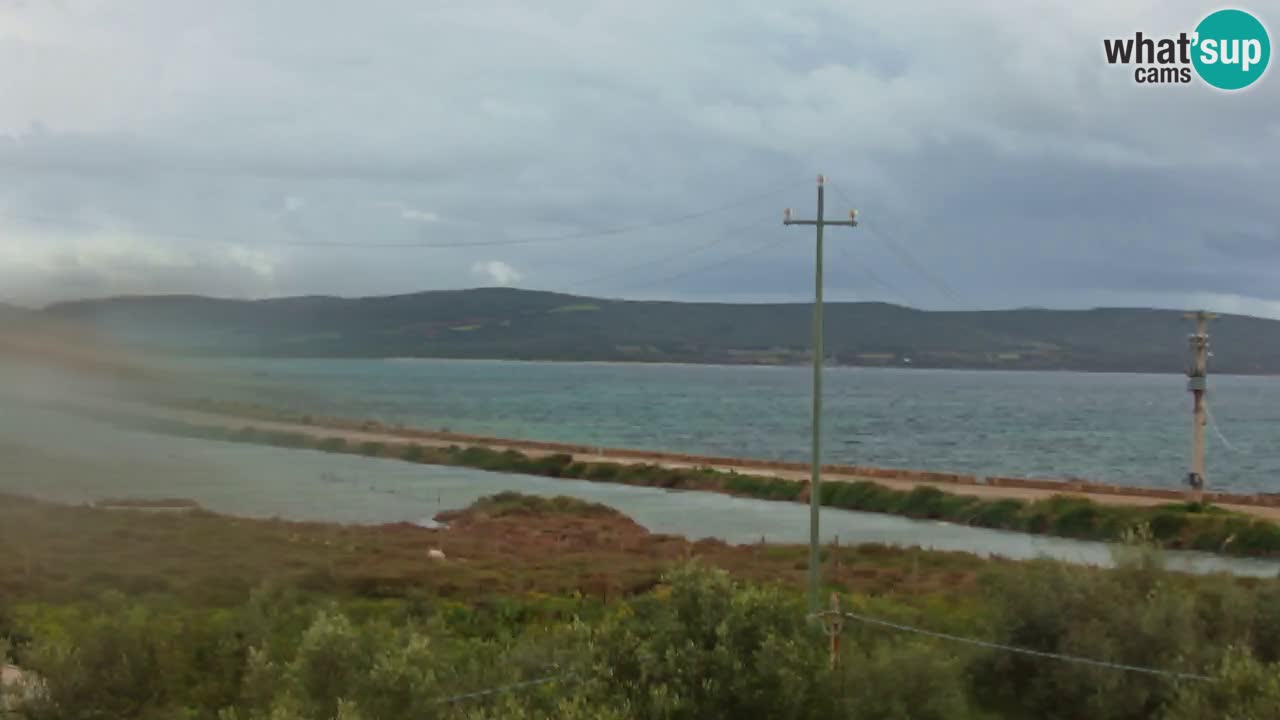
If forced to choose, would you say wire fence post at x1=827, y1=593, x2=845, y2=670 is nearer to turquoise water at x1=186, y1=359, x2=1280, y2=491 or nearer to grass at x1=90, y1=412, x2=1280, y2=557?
turquoise water at x1=186, y1=359, x2=1280, y2=491

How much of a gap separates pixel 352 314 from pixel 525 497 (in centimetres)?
1982

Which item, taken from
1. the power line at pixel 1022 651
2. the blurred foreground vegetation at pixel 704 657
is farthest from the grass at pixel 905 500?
the power line at pixel 1022 651

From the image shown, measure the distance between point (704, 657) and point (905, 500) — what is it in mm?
52362

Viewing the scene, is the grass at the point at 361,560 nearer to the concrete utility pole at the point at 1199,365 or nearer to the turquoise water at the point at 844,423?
the turquoise water at the point at 844,423

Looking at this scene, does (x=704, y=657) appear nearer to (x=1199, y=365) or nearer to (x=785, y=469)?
(x=1199, y=365)

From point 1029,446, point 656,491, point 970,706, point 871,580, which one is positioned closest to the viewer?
point 970,706

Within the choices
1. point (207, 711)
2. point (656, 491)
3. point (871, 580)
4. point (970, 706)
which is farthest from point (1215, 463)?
point (207, 711)

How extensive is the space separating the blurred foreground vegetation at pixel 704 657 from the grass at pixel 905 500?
16802mm

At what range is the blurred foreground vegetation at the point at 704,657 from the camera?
12602 mm

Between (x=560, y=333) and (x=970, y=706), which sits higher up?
(x=560, y=333)

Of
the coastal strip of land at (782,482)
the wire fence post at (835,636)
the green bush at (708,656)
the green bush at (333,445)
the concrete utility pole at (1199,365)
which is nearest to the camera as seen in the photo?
the green bush at (708,656)

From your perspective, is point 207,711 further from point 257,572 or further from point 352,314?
point 352,314

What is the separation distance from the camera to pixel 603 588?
3362cm

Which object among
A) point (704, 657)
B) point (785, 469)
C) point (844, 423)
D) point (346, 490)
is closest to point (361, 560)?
point (704, 657)
